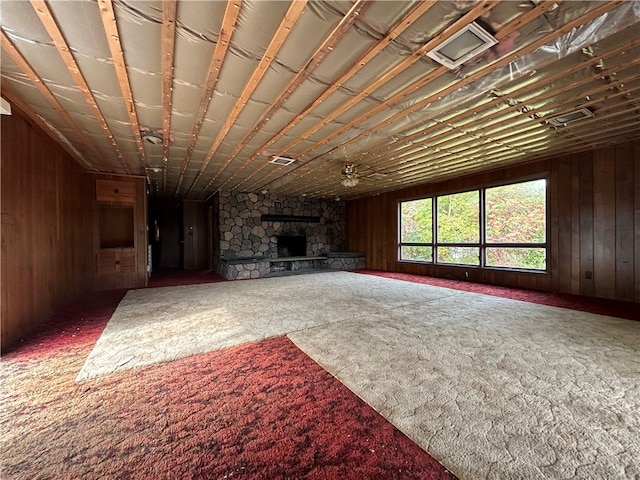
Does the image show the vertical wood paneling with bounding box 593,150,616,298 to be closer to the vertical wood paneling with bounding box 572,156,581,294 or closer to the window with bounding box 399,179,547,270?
the vertical wood paneling with bounding box 572,156,581,294

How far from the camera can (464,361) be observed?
2.28 metres

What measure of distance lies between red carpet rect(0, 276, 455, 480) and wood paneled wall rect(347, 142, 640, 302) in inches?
214

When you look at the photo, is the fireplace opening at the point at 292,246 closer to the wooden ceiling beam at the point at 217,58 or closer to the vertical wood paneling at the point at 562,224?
the wooden ceiling beam at the point at 217,58

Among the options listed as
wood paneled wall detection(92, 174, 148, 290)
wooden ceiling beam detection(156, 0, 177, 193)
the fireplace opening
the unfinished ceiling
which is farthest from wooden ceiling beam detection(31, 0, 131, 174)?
the fireplace opening

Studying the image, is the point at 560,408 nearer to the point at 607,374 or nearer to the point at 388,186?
the point at 607,374

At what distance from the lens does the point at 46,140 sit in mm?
3660

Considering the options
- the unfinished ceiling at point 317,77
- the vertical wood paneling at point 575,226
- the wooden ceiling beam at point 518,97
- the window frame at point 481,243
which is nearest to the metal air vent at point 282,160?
the unfinished ceiling at point 317,77

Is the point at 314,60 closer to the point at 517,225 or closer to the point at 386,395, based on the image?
the point at 386,395

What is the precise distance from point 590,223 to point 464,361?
449 cm

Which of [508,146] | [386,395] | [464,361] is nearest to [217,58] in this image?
[386,395]

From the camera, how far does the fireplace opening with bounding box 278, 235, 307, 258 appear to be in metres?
9.26

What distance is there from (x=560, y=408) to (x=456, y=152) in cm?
414

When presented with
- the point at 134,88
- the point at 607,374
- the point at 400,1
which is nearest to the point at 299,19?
the point at 400,1

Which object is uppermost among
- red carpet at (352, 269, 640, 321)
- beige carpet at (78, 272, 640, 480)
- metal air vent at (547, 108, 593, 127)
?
metal air vent at (547, 108, 593, 127)
